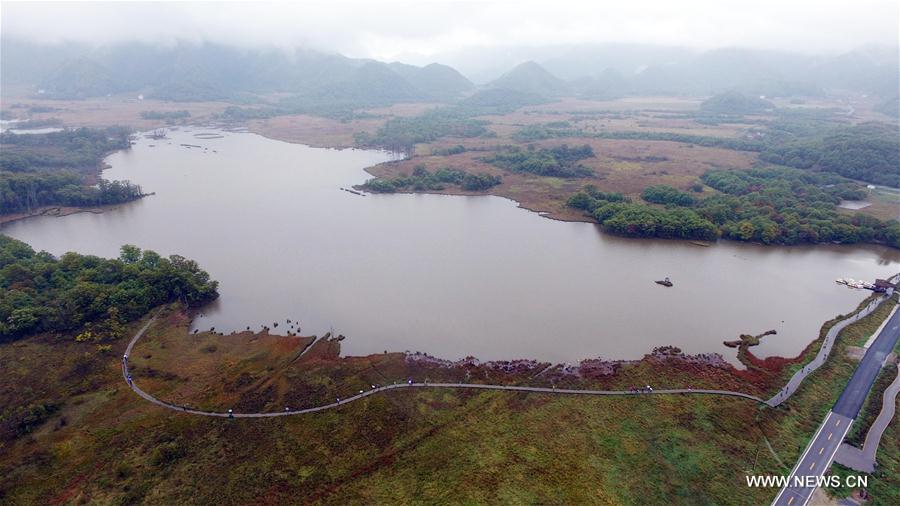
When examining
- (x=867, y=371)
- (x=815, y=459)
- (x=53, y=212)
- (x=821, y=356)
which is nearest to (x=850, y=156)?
(x=821, y=356)

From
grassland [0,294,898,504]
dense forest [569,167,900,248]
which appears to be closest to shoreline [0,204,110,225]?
grassland [0,294,898,504]

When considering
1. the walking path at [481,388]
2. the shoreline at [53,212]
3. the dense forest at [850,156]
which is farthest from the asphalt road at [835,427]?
the shoreline at [53,212]

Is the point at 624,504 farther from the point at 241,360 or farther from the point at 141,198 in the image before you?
the point at 141,198

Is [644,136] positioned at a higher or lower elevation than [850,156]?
higher

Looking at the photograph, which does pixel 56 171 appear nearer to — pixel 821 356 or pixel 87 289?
pixel 87 289

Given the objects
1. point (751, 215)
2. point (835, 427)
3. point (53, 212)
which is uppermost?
point (53, 212)

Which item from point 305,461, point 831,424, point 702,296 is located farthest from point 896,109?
point 305,461
